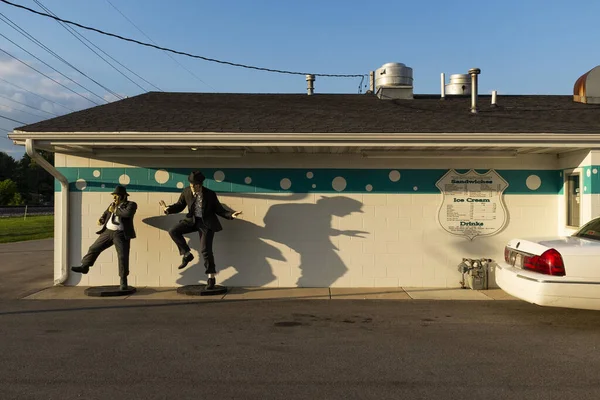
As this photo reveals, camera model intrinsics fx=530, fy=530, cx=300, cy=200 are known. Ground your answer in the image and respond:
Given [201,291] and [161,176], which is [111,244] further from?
[201,291]

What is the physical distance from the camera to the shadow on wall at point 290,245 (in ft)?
31.1

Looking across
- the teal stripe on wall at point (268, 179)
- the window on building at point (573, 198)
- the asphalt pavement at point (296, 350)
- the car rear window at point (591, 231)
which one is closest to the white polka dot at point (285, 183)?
the teal stripe on wall at point (268, 179)

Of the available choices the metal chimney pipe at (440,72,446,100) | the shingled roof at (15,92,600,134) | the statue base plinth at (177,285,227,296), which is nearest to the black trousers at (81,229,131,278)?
the statue base plinth at (177,285,227,296)

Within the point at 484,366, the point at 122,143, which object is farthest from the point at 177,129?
the point at 484,366

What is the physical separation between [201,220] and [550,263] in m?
5.22

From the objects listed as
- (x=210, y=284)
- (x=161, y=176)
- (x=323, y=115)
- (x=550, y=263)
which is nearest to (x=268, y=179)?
(x=323, y=115)

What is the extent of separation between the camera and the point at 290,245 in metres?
9.51

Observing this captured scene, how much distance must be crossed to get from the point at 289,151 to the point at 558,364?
220 inches

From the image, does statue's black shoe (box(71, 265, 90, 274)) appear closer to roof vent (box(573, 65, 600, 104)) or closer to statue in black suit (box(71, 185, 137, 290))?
statue in black suit (box(71, 185, 137, 290))

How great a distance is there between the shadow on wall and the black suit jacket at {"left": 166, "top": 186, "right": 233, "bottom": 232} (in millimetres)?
772

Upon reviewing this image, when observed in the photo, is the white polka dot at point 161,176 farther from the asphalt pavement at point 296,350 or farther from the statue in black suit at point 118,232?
the asphalt pavement at point 296,350

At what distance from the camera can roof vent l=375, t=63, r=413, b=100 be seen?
39.5 feet

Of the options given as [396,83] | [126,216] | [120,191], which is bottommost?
[126,216]

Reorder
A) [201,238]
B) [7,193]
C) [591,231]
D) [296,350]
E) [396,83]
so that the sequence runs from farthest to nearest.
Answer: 1. [7,193]
2. [396,83]
3. [201,238]
4. [591,231]
5. [296,350]
